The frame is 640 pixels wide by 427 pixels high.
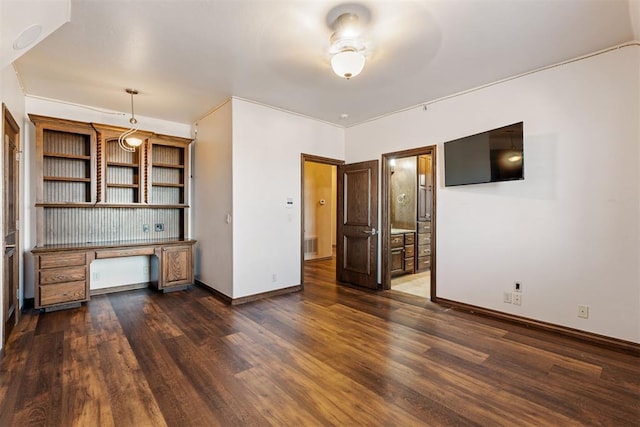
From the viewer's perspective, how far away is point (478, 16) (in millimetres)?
2264

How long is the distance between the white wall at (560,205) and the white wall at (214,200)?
2869 mm

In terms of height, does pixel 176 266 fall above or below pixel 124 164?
below

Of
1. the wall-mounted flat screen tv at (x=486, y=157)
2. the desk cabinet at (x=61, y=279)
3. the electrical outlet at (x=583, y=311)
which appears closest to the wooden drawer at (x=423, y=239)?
the wall-mounted flat screen tv at (x=486, y=157)

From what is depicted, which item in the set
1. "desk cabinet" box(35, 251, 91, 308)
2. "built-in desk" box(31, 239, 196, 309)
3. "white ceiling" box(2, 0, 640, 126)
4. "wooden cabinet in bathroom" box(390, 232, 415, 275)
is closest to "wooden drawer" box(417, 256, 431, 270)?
"wooden cabinet in bathroom" box(390, 232, 415, 275)

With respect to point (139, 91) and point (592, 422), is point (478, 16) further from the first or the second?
point (139, 91)

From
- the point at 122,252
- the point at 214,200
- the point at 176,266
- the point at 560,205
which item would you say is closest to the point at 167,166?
the point at 214,200

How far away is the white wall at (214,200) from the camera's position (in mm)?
4078

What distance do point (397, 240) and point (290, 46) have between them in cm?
365

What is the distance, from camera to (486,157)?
332 centimetres

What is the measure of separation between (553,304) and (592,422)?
1537 mm

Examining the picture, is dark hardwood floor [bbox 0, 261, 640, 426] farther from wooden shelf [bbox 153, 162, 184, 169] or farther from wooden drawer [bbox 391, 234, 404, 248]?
wooden shelf [bbox 153, 162, 184, 169]

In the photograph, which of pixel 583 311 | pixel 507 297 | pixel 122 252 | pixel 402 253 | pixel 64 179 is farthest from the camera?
pixel 402 253

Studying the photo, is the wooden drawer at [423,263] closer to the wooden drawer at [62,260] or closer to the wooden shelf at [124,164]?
the wooden shelf at [124,164]

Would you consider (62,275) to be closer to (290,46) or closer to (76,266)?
(76,266)
